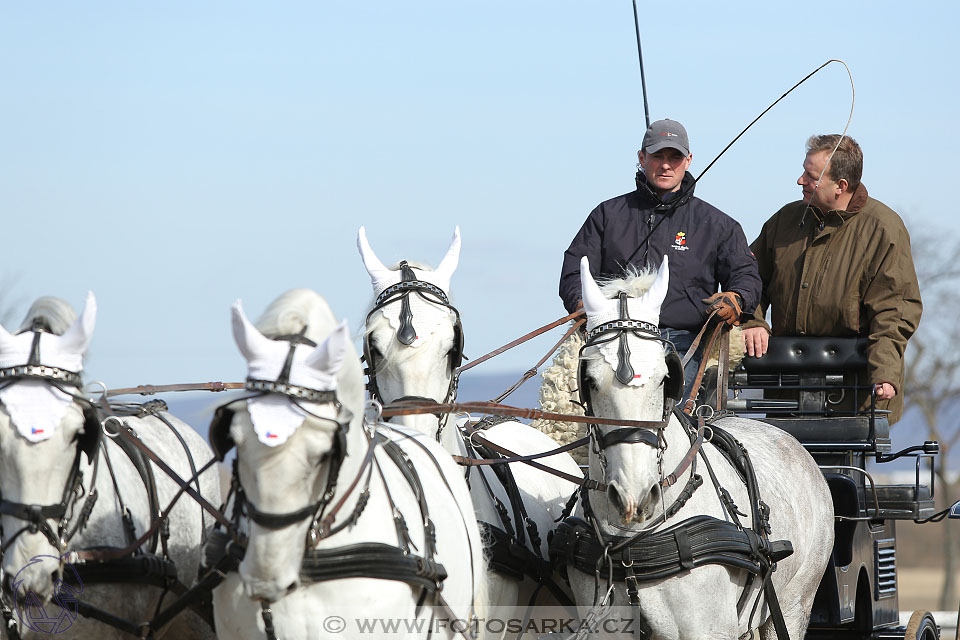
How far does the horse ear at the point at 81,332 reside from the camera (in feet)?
13.8

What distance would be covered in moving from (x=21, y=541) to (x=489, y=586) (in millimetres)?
1954

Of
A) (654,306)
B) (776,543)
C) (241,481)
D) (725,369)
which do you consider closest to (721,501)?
(776,543)

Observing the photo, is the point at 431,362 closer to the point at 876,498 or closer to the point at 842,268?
the point at 876,498

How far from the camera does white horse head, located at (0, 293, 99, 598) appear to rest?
4020 mm

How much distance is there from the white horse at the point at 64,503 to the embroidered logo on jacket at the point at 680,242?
3044mm

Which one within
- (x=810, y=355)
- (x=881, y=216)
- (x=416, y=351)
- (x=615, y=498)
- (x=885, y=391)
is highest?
(x=881, y=216)

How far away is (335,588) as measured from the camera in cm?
383

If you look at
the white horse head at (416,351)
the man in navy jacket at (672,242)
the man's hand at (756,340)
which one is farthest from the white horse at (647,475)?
the man's hand at (756,340)

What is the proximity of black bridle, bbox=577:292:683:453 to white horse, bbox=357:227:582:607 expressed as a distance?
65 cm

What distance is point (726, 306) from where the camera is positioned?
6305 mm

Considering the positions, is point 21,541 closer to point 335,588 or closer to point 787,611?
point 335,588

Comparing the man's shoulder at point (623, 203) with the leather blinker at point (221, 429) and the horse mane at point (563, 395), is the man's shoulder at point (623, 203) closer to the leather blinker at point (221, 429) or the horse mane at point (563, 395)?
the horse mane at point (563, 395)

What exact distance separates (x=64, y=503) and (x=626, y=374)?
6.93 feet

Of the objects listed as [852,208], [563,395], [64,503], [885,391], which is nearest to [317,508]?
[64,503]
